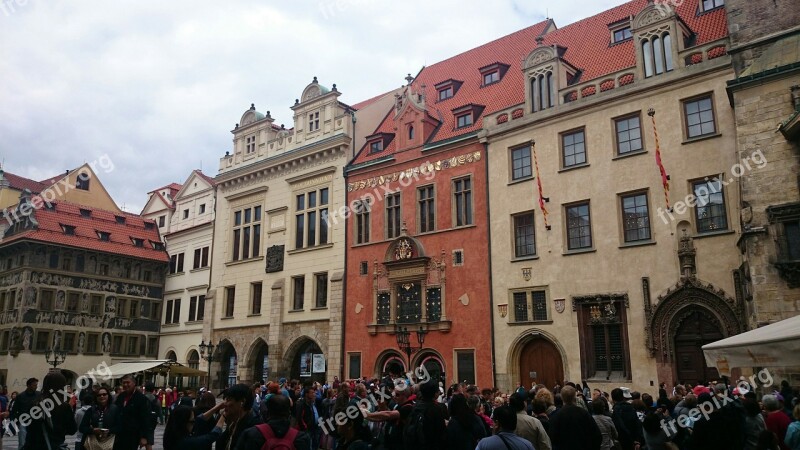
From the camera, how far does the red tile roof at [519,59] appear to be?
24.5 m

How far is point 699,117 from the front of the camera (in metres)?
20.9

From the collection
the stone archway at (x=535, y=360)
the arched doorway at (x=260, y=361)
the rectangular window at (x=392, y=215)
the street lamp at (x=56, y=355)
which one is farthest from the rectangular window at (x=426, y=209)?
the street lamp at (x=56, y=355)

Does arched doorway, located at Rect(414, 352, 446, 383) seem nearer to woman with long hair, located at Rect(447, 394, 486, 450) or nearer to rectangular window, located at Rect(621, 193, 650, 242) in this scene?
rectangular window, located at Rect(621, 193, 650, 242)

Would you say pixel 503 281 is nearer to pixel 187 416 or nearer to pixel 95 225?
pixel 187 416

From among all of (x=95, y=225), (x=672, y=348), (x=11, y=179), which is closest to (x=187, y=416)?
(x=672, y=348)

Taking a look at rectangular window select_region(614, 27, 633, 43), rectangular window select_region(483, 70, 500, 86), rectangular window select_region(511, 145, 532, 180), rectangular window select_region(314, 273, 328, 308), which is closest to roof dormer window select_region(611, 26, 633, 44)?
rectangular window select_region(614, 27, 633, 43)

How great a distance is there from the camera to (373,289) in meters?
28.5

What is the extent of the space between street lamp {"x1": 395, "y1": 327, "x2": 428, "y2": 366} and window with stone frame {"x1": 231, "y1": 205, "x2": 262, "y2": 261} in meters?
11.8

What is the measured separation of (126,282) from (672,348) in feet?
110

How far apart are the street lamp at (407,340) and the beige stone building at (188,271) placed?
14960mm

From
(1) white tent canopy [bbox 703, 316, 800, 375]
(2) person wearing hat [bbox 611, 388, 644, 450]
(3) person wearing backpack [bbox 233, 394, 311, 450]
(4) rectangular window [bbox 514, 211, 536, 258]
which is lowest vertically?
(2) person wearing hat [bbox 611, 388, 644, 450]

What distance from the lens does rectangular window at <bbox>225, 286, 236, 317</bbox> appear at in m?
35.6

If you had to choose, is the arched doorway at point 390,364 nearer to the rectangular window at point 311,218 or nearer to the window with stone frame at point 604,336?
the rectangular window at point 311,218

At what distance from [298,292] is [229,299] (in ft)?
19.0
